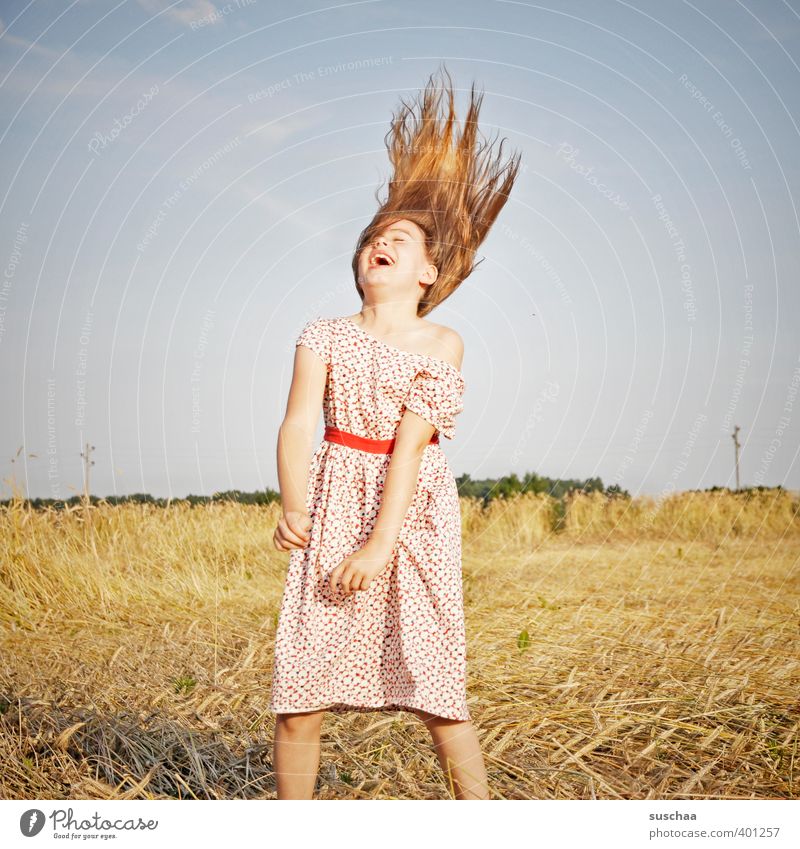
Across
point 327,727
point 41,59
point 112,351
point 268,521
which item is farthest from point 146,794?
point 268,521

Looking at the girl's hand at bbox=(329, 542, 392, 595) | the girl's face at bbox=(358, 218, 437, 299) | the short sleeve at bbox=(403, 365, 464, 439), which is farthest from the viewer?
the girl's face at bbox=(358, 218, 437, 299)

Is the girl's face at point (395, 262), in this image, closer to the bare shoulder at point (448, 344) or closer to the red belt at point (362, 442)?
the bare shoulder at point (448, 344)

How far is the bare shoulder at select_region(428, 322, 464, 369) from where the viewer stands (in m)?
1.99

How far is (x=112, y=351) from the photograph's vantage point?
2.81 metres

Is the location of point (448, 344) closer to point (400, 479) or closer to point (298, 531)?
point (400, 479)

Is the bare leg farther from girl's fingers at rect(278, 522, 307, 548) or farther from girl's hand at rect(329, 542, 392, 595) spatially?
girl's fingers at rect(278, 522, 307, 548)

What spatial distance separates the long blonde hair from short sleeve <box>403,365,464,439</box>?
0.31m

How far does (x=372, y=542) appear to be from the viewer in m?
1.80

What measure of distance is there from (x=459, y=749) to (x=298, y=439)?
0.74 meters

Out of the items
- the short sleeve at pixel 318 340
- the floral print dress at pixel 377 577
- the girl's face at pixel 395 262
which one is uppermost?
the girl's face at pixel 395 262

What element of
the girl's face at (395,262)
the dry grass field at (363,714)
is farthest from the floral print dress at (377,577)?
the dry grass field at (363,714)

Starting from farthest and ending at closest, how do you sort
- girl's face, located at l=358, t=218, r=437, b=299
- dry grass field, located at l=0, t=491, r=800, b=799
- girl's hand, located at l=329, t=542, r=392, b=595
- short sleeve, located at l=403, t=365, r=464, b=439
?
dry grass field, located at l=0, t=491, r=800, b=799
girl's face, located at l=358, t=218, r=437, b=299
short sleeve, located at l=403, t=365, r=464, b=439
girl's hand, located at l=329, t=542, r=392, b=595

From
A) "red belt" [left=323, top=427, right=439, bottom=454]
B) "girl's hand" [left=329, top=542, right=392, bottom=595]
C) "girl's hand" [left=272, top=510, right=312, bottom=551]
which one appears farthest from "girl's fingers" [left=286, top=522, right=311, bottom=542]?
"red belt" [left=323, top=427, right=439, bottom=454]

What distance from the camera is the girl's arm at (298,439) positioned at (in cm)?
186
